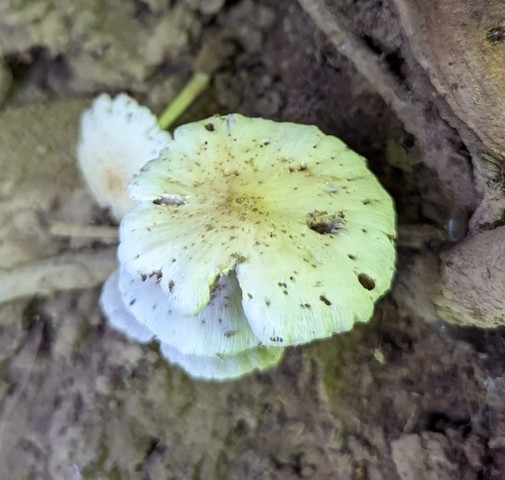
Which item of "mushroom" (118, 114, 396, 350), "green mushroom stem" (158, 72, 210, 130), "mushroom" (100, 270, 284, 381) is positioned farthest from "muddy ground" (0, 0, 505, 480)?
"mushroom" (118, 114, 396, 350)

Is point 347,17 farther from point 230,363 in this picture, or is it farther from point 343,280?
point 230,363

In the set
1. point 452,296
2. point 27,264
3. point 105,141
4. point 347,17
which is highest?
point 347,17

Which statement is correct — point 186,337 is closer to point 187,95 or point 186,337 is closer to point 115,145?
point 115,145

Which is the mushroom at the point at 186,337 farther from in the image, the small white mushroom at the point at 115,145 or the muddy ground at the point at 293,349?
the small white mushroom at the point at 115,145

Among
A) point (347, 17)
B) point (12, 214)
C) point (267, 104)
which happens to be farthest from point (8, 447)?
point (347, 17)

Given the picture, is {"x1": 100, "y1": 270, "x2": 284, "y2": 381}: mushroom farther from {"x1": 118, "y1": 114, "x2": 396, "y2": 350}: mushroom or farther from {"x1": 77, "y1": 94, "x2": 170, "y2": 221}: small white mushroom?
{"x1": 77, "y1": 94, "x2": 170, "y2": 221}: small white mushroom

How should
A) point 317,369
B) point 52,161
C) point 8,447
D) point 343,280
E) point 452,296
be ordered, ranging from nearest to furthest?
point 343,280, point 452,296, point 317,369, point 8,447, point 52,161

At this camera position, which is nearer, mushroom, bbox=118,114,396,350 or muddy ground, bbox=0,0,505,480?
mushroom, bbox=118,114,396,350
